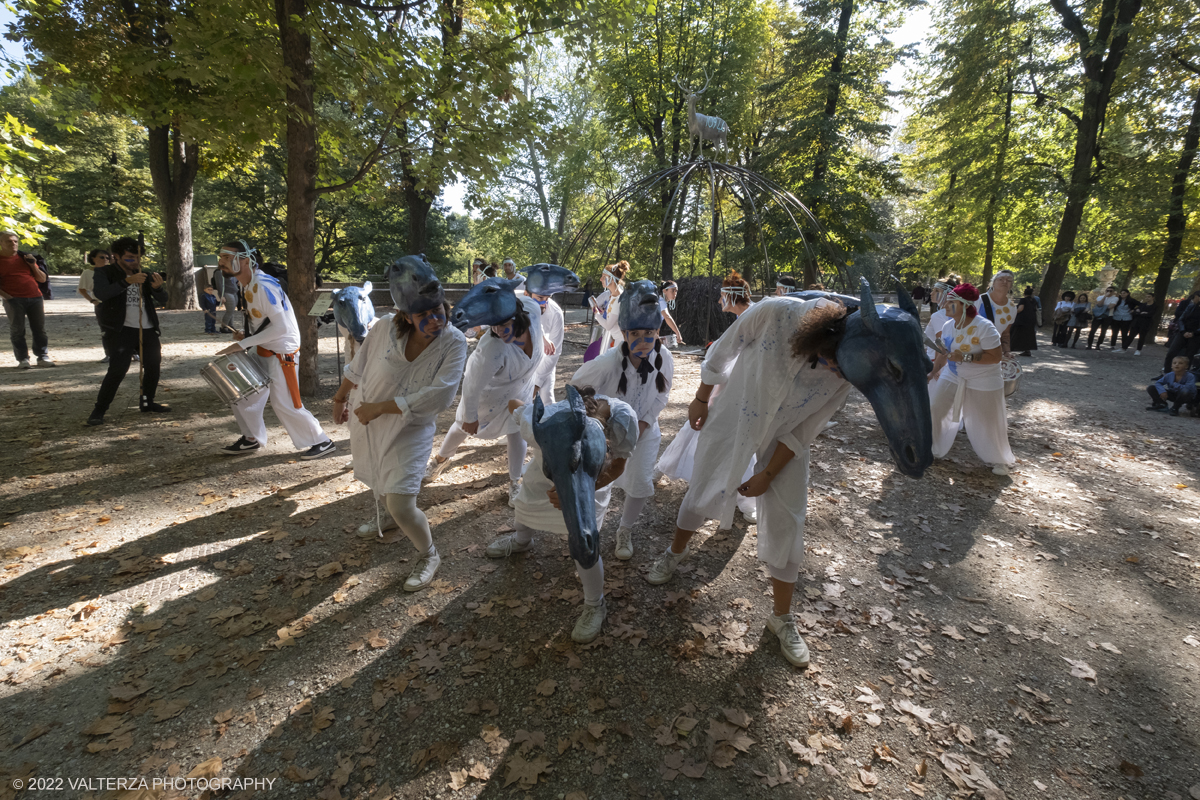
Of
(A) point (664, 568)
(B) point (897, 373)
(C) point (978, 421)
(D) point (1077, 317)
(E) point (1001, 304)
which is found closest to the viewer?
(B) point (897, 373)

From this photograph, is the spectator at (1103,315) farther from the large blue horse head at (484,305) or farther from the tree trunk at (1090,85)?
the large blue horse head at (484,305)

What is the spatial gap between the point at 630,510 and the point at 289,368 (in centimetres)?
407

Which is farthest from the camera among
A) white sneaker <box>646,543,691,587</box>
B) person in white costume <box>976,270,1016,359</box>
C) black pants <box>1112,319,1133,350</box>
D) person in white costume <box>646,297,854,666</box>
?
black pants <box>1112,319,1133,350</box>

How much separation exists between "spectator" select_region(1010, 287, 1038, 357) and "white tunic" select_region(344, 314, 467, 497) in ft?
55.0

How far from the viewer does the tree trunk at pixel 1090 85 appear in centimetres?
1595

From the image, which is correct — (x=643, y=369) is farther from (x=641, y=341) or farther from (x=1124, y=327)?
(x=1124, y=327)

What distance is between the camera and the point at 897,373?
2.09 metres

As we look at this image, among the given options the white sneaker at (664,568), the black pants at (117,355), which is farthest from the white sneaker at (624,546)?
the black pants at (117,355)

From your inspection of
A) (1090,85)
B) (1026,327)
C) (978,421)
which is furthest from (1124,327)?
(978,421)

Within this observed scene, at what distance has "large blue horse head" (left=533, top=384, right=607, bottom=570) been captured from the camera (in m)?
2.38

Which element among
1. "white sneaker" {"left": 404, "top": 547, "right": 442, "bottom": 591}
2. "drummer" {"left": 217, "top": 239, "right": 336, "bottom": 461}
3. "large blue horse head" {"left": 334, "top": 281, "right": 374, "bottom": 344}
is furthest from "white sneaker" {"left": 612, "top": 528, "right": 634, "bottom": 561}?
"drummer" {"left": 217, "top": 239, "right": 336, "bottom": 461}

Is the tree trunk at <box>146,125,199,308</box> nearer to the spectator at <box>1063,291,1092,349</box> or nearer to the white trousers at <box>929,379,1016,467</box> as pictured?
the white trousers at <box>929,379,1016,467</box>

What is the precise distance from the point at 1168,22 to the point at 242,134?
83.1 feet

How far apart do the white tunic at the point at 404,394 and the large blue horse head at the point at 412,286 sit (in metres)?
0.28
